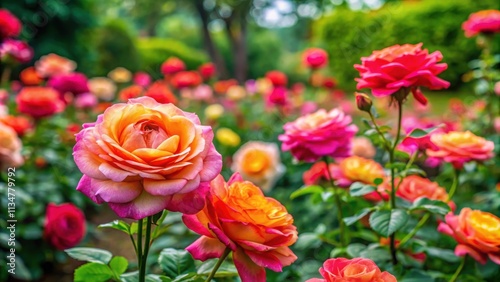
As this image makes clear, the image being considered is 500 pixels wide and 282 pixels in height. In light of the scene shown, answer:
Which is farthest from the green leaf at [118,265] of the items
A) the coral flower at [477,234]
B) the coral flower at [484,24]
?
the coral flower at [484,24]

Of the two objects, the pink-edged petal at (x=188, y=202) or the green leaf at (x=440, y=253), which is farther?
the green leaf at (x=440, y=253)

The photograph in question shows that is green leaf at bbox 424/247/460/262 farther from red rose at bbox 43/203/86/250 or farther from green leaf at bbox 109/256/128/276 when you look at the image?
red rose at bbox 43/203/86/250

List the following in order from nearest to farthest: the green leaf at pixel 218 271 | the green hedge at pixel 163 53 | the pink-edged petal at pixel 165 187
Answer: the pink-edged petal at pixel 165 187, the green leaf at pixel 218 271, the green hedge at pixel 163 53

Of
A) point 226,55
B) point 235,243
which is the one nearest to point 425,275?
point 235,243

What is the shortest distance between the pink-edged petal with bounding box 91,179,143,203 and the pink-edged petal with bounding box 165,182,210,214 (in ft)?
0.10

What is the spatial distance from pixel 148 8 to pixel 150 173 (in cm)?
1030

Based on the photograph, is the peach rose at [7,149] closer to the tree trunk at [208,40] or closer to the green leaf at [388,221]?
the green leaf at [388,221]

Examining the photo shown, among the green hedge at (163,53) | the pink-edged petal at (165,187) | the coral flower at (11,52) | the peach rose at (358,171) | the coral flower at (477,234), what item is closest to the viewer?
the pink-edged petal at (165,187)

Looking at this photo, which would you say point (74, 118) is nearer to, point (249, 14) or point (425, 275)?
point (425, 275)

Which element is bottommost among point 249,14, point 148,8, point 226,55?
point 226,55

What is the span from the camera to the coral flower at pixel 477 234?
69cm

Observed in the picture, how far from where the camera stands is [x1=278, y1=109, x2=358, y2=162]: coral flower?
2.70 ft

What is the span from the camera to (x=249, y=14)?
32.9 ft

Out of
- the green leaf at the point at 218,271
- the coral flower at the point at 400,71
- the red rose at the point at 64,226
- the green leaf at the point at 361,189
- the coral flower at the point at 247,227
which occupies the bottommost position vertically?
the red rose at the point at 64,226
